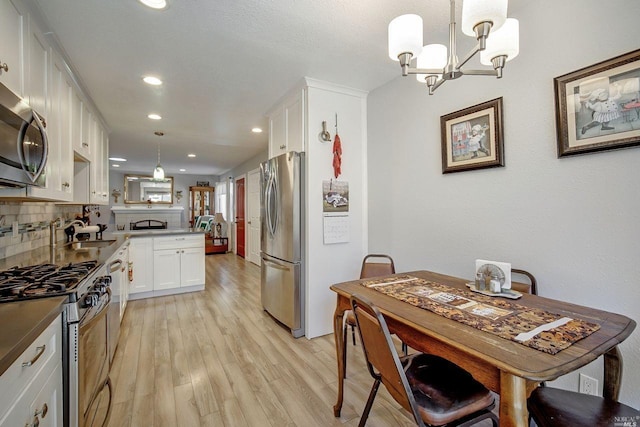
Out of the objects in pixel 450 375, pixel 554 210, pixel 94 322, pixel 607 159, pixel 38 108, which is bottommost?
pixel 450 375

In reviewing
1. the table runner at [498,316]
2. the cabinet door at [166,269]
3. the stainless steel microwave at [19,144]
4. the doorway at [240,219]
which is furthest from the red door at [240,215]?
the table runner at [498,316]

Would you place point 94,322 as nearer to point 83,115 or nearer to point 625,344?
point 83,115

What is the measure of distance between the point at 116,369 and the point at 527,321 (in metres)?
2.68

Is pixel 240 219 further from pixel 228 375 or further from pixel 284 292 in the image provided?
pixel 228 375

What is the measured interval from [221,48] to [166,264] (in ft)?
9.77

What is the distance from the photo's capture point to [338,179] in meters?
2.84

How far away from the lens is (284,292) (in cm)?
285

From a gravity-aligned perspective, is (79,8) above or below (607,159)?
above

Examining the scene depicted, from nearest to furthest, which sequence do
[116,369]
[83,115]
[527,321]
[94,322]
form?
1. [527,321]
2. [94,322]
3. [116,369]
4. [83,115]

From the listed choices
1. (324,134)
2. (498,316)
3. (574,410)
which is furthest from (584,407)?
(324,134)

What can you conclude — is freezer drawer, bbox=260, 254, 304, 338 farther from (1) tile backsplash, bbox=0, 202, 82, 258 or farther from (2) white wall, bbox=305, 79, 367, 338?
(1) tile backsplash, bbox=0, 202, 82, 258

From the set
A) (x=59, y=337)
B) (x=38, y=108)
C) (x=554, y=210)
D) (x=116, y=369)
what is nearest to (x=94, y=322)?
(x=59, y=337)

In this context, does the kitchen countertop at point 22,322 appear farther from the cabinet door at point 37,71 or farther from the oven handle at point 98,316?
the cabinet door at point 37,71

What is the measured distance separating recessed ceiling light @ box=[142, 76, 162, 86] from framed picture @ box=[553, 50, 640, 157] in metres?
3.00
